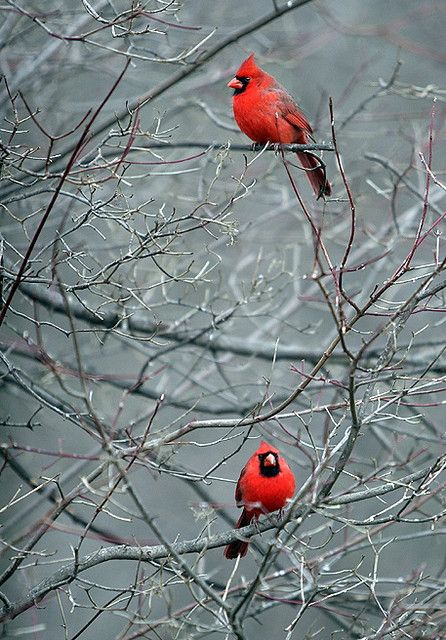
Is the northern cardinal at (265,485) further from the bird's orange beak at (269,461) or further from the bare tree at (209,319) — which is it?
the bare tree at (209,319)

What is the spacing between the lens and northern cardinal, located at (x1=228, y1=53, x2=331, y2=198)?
5801 millimetres

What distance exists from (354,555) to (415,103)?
5337 millimetres

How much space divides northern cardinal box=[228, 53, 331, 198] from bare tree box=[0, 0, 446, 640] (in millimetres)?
166

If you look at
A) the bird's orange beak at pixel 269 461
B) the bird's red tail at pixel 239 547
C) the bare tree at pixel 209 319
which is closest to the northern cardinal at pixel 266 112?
the bare tree at pixel 209 319

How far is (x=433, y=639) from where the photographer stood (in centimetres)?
348

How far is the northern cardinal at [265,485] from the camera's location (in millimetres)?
4926

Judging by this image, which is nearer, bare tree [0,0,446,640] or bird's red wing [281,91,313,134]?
bare tree [0,0,446,640]

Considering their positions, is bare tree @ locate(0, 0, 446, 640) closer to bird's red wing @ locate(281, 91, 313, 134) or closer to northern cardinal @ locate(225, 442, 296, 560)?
northern cardinal @ locate(225, 442, 296, 560)

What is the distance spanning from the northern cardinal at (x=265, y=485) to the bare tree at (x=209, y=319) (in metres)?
0.22

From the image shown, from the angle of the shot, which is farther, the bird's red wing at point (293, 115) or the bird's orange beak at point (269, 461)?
the bird's red wing at point (293, 115)

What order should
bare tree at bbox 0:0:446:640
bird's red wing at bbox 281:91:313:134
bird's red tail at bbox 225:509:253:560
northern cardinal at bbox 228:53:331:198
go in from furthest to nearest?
bird's red wing at bbox 281:91:313:134 < northern cardinal at bbox 228:53:331:198 < bird's red tail at bbox 225:509:253:560 < bare tree at bbox 0:0:446:640

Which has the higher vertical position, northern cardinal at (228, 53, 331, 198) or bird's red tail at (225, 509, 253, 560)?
northern cardinal at (228, 53, 331, 198)

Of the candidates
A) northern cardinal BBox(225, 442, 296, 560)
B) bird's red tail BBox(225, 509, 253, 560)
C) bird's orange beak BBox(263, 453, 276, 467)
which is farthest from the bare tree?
bird's orange beak BBox(263, 453, 276, 467)

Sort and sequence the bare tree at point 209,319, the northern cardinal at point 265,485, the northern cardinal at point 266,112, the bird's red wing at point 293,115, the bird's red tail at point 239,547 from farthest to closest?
the bird's red wing at point 293,115 → the northern cardinal at point 266,112 → the northern cardinal at point 265,485 → the bird's red tail at point 239,547 → the bare tree at point 209,319
